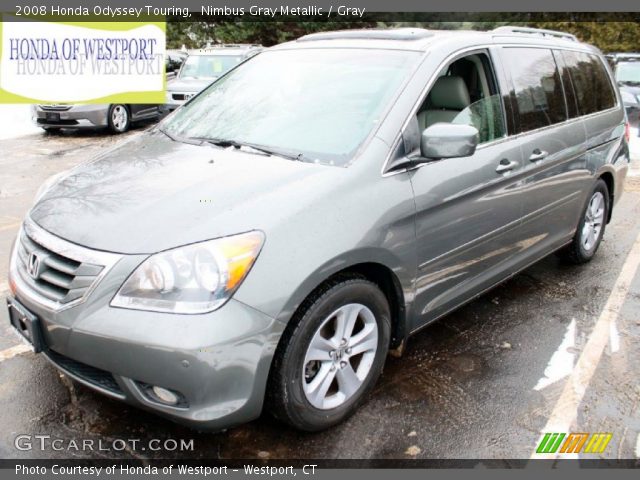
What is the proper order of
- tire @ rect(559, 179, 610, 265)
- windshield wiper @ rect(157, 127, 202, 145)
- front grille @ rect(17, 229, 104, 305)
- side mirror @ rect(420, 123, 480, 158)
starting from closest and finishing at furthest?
front grille @ rect(17, 229, 104, 305) < side mirror @ rect(420, 123, 480, 158) < windshield wiper @ rect(157, 127, 202, 145) < tire @ rect(559, 179, 610, 265)

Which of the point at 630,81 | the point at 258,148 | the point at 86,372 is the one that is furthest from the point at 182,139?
the point at 630,81

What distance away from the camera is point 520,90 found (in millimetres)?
3684

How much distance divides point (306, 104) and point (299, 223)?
102cm

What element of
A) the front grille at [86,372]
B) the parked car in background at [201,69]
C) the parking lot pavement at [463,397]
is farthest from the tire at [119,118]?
the front grille at [86,372]

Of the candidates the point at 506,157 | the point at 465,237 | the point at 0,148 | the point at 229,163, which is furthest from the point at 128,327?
the point at 0,148

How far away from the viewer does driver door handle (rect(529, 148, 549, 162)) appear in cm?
367

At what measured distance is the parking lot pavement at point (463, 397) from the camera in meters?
2.67

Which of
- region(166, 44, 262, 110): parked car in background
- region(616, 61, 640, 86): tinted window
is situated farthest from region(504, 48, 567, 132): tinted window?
region(616, 61, 640, 86): tinted window

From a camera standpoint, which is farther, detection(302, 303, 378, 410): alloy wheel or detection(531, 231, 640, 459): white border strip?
detection(531, 231, 640, 459): white border strip

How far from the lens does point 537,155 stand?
371 centimetres

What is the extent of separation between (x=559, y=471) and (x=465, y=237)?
1230 mm

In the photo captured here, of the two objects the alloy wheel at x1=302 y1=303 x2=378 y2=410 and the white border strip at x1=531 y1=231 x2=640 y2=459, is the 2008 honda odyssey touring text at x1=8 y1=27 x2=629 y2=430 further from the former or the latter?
the white border strip at x1=531 y1=231 x2=640 y2=459

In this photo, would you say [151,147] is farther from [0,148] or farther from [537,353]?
[0,148]

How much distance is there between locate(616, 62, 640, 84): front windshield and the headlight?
41.9 feet
